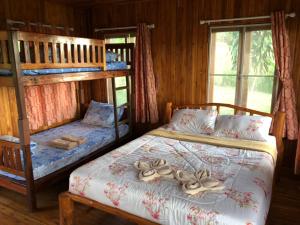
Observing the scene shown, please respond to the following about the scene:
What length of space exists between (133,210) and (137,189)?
17cm

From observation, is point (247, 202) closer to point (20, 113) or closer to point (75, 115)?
point (20, 113)

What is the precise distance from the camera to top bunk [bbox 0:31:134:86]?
2.29m

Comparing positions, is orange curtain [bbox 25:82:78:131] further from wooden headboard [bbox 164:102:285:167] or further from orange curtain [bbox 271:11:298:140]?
orange curtain [bbox 271:11:298:140]

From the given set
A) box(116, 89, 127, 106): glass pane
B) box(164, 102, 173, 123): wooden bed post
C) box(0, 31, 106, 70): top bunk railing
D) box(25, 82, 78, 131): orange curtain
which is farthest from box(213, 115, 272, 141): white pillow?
box(25, 82, 78, 131): orange curtain

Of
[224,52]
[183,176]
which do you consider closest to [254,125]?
[224,52]

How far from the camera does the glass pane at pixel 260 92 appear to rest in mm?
3320

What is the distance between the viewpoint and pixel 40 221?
7.85ft

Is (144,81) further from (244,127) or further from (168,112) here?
(244,127)

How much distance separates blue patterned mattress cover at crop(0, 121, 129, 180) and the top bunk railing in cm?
101

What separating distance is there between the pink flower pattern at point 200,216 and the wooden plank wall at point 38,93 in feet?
9.23

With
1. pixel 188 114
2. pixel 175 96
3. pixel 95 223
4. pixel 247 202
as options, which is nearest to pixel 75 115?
pixel 175 96

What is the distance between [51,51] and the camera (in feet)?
8.63

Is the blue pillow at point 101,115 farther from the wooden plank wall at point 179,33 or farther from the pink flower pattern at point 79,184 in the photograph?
the pink flower pattern at point 79,184

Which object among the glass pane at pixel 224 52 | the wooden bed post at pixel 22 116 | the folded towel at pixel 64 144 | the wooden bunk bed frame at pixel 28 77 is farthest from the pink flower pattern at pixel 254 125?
the wooden bed post at pixel 22 116
